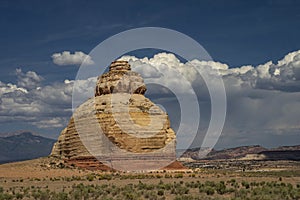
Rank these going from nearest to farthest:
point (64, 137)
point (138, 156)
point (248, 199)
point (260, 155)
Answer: point (248, 199)
point (138, 156)
point (64, 137)
point (260, 155)

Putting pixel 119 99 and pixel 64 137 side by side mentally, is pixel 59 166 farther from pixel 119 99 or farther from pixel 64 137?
pixel 119 99

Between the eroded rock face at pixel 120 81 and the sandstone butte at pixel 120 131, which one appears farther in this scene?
the eroded rock face at pixel 120 81

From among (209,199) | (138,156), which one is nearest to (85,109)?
(138,156)

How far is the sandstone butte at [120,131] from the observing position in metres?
51.2

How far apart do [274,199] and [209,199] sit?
10.6ft

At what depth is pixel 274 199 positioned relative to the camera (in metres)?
23.7

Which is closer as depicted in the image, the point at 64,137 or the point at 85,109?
the point at 85,109

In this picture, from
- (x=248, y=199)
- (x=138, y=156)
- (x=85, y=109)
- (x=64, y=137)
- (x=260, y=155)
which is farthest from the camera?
(x=260, y=155)

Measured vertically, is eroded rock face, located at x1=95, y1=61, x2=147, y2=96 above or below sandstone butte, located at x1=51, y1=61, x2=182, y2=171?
above

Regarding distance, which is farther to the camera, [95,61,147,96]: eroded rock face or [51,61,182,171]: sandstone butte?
[95,61,147,96]: eroded rock face

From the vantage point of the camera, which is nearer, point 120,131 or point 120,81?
point 120,131

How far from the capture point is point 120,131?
5175cm

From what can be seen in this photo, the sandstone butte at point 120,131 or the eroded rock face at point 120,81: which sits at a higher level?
the eroded rock face at point 120,81

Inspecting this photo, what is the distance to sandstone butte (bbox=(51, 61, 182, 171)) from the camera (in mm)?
51188
